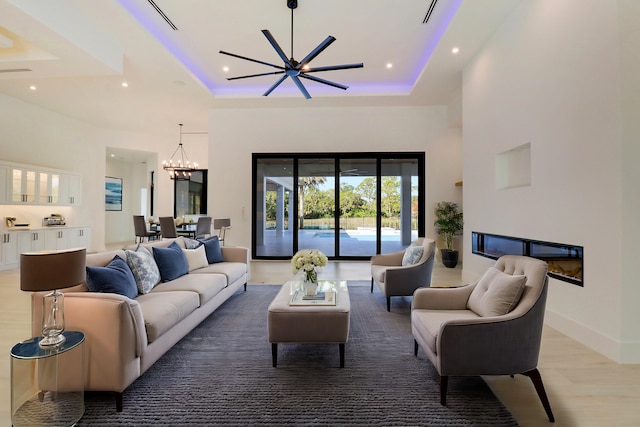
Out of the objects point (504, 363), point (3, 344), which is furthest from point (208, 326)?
point (504, 363)

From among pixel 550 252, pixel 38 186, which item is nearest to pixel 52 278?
pixel 550 252

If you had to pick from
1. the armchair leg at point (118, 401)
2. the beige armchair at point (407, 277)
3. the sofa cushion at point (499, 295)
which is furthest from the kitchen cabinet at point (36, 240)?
the sofa cushion at point (499, 295)

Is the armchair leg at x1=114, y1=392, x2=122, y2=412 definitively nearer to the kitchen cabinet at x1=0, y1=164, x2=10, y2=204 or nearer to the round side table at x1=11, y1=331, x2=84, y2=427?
the round side table at x1=11, y1=331, x2=84, y2=427

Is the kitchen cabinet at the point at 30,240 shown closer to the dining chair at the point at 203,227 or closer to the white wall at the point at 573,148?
the dining chair at the point at 203,227

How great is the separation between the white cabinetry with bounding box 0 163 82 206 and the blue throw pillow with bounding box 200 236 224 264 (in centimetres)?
527

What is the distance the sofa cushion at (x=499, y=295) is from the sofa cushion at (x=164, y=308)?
2.44m

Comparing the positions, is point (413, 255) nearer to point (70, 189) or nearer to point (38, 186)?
point (38, 186)

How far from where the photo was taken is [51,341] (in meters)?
1.77

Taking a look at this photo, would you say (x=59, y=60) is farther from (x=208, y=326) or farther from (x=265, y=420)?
(x=265, y=420)

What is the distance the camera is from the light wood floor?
74.1 inches

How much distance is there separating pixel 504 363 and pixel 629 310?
157 cm

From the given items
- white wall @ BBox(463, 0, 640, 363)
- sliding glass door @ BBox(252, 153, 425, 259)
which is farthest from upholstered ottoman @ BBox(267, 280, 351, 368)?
sliding glass door @ BBox(252, 153, 425, 259)

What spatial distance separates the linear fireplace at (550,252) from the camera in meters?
3.04

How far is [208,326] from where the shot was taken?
3.28m
